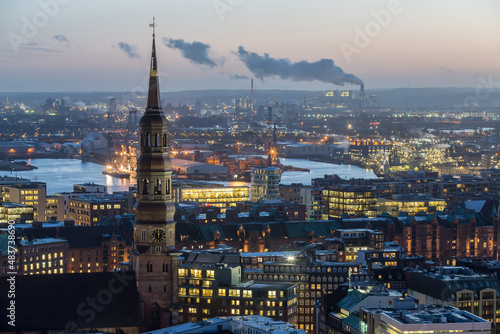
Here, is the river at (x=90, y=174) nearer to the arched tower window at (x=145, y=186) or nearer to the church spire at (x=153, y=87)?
the church spire at (x=153, y=87)

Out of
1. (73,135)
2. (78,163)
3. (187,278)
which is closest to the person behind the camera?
(187,278)

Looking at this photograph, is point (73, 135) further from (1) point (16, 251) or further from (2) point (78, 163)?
(1) point (16, 251)

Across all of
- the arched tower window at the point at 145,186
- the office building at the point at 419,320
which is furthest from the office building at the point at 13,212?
the office building at the point at 419,320

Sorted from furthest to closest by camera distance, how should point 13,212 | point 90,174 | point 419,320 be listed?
point 90,174 → point 13,212 → point 419,320

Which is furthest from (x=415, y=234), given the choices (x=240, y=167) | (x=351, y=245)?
(x=240, y=167)

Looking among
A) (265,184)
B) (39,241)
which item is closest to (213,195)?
(265,184)

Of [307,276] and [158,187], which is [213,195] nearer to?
[307,276]
